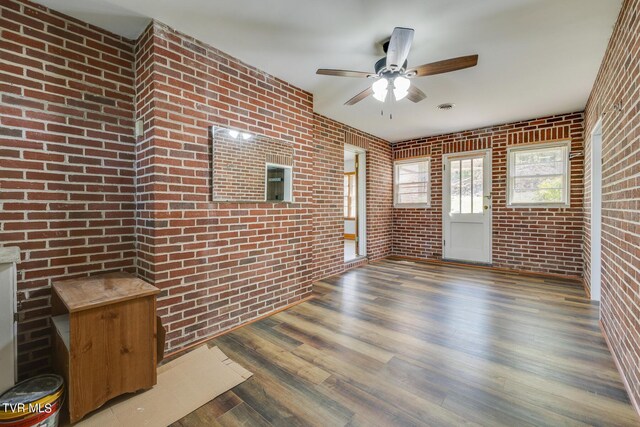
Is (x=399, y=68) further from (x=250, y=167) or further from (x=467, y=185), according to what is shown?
(x=467, y=185)

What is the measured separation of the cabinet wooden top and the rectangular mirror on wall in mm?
909

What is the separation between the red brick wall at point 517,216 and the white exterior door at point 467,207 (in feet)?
0.35

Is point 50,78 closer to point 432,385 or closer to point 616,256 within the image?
point 432,385

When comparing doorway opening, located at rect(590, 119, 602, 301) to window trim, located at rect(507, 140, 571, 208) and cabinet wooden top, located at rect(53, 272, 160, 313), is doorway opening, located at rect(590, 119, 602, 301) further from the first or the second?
cabinet wooden top, located at rect(53, 272, 160, 313)

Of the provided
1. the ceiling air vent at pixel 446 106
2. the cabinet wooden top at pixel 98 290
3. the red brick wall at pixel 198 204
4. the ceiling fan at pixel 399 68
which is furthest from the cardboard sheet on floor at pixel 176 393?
the ceiling air vent at pixel 446 106

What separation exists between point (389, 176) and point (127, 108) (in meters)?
4.61

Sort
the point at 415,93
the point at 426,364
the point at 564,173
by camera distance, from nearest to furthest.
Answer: the point at 426,364 → the point at 415,93 → the point at 564,173

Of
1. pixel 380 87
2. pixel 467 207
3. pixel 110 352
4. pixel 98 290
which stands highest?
pixel 380 87

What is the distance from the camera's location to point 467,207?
4.89 meters

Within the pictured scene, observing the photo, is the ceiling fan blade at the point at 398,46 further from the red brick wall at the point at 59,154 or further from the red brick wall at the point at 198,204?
the red brick wall at the point at 59,154

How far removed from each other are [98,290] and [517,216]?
539 centimetres

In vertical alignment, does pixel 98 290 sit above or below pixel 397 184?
below

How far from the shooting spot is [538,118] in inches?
165

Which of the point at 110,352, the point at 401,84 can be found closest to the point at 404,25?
the point at 401,84
